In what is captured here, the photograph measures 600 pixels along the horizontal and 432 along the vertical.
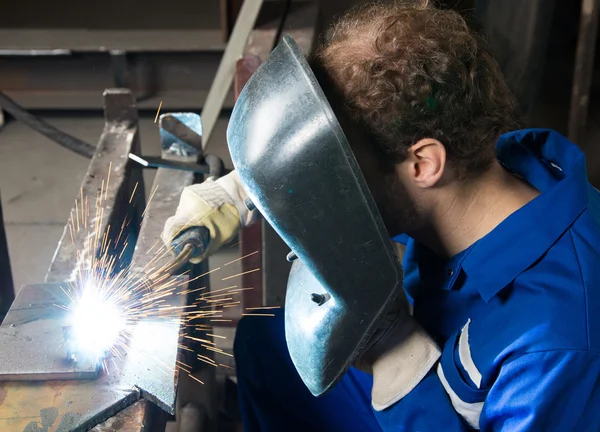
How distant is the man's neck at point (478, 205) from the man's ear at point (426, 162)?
0.26 feet

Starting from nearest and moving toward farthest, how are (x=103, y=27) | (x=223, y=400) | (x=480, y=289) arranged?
1. (x=480, y=289)
2. (x=223, y=400)
3. (x=103, y=27)

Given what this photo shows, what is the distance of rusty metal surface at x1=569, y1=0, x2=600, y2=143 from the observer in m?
2.93

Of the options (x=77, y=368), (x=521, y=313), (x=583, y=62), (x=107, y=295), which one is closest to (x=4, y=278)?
(x=107, y=295)

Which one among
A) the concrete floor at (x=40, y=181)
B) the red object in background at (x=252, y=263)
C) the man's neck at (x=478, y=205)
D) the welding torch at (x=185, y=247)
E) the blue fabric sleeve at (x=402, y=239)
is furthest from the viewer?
the concrete floor at (x=40, y=181)

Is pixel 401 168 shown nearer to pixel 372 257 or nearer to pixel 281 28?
pixel 372 257

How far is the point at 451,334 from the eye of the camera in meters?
1.40

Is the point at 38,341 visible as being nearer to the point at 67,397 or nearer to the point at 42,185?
the point at 67,397

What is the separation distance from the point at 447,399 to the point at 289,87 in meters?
0.69

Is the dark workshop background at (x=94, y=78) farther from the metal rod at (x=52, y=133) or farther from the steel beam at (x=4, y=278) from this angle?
the steel beam at (x=4, y=278)

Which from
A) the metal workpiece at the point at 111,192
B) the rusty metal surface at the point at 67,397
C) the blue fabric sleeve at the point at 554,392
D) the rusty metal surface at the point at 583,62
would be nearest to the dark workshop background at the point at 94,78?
the rusty metal surface at the point at 583,62

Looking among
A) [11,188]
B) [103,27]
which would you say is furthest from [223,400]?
[103,27]

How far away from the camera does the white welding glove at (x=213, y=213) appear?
1.45 m

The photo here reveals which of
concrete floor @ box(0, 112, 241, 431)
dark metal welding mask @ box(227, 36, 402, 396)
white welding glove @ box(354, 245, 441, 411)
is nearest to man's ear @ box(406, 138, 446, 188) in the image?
dark metal welding mask @ box(227, 36, 402, 396)

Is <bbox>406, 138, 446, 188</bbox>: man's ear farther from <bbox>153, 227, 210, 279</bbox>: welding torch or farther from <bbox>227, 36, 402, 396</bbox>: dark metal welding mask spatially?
<bbox>153, 227, 210, 279</bbox>: welding torch
